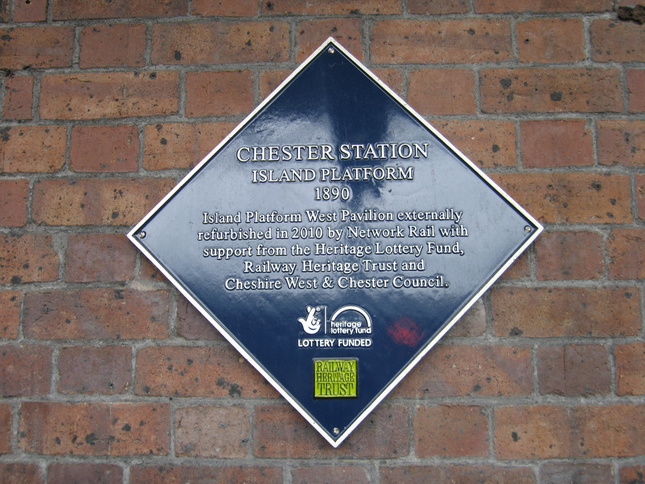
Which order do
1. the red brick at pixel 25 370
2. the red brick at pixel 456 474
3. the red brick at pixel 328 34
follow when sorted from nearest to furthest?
the red brick at pixel 456 474 < the red brick at pixel 25 370 < the red brick at pixel 328 34

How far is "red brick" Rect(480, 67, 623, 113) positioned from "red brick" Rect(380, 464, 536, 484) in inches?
48.9

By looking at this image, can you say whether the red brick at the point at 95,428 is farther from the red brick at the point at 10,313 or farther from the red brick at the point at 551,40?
the red brick at the point at 551,40

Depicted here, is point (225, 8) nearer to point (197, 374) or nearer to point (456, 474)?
point (197, 374)

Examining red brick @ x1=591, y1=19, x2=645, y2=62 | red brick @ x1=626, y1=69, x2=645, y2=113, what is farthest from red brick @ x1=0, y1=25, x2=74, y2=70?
red brick @ x1=626, y1=69, x2=645, y2=113

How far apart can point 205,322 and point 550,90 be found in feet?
4.91

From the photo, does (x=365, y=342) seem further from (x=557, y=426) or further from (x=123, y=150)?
(x=123, y=150)

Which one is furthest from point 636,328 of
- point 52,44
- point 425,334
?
point 52,44

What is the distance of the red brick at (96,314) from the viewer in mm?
1800

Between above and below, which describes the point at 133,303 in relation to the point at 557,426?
above

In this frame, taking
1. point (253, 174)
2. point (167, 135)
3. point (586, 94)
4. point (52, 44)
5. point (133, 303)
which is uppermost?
point (52, 44)

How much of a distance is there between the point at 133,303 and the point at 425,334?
102 cm

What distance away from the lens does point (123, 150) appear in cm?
190

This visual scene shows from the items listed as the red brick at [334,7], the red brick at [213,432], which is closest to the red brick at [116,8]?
the red brick at [334,7]

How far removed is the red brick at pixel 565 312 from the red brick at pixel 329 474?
2.18 feet
